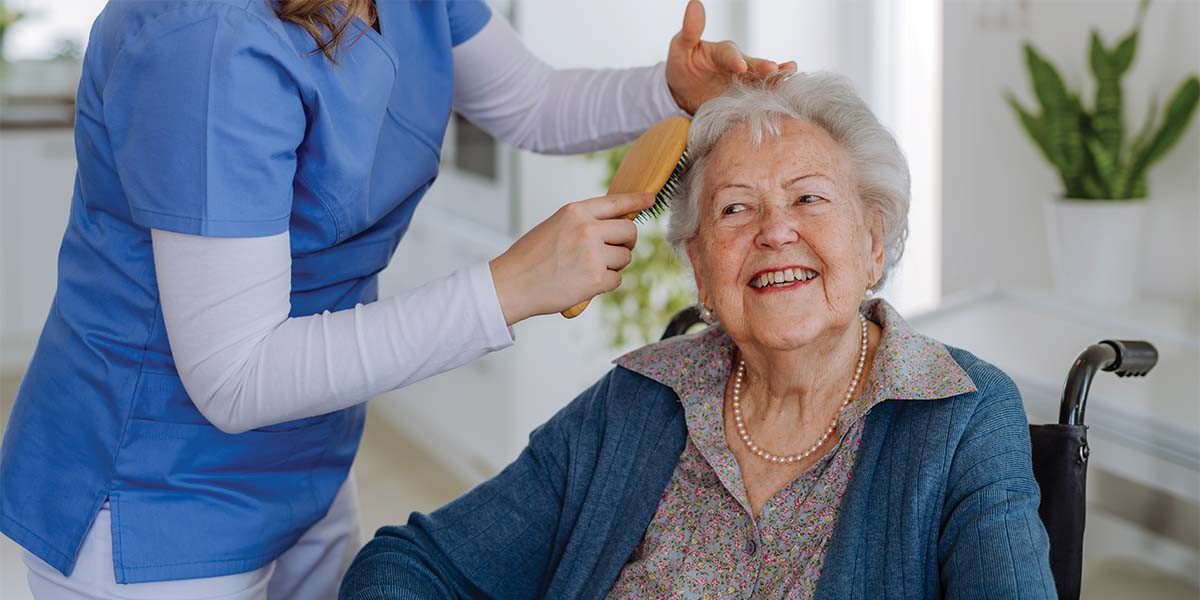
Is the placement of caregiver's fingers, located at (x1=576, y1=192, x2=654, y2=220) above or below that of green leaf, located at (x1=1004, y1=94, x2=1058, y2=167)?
above

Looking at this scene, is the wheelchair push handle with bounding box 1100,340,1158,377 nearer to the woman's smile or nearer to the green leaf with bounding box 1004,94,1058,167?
the woman's smile

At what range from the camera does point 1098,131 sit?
2559 millimetres

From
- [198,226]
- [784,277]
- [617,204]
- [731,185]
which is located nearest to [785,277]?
[784,277]

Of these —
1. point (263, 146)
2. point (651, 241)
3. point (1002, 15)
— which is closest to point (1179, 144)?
point (1002, 15)

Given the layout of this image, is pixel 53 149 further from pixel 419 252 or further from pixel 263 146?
pixel 263 146

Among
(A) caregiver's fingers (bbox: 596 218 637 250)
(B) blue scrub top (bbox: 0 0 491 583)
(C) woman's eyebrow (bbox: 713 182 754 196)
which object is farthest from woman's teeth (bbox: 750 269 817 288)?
(B) blue scrub top (bbox: 0 0 491 583)

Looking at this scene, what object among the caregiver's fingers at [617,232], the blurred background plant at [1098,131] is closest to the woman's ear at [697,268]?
the caregiver's fingers at [617,232]

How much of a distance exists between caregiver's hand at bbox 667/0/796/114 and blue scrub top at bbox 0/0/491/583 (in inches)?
12.1

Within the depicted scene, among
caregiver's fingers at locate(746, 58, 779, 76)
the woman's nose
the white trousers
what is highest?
caregiver's fingers at locate(746, 58, 779, 76)

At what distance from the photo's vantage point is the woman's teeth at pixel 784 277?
1.45m

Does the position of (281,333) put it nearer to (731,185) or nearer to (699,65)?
(731,185)

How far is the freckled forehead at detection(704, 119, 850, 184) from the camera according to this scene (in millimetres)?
1489

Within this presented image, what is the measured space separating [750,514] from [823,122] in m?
0.50

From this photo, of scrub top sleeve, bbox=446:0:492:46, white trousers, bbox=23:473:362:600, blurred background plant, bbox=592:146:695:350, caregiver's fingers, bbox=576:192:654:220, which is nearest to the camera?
caregiver's fingers, bbox=576:192:654:220
